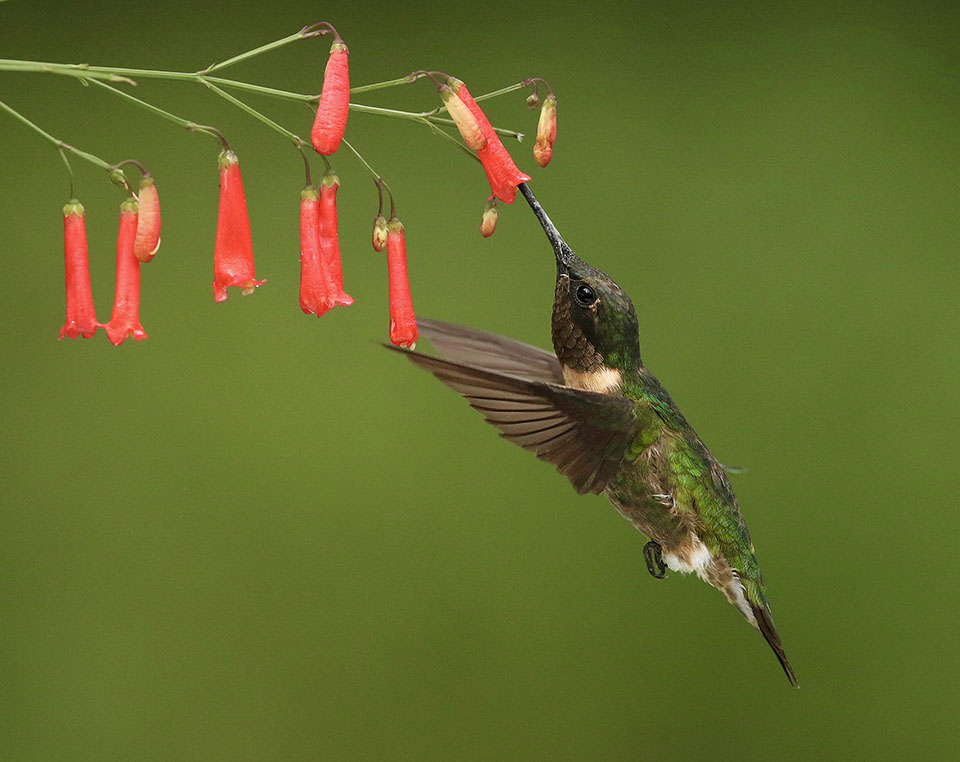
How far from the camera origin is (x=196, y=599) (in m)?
2.54

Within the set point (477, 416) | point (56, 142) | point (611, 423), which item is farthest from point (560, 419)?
point (477, 416)

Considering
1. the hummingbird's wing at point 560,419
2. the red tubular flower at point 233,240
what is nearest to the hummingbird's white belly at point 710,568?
the hummingbird's wing at point 560,419

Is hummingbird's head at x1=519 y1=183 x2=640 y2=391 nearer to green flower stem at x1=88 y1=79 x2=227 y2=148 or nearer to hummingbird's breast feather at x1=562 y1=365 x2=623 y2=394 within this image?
hummingbird's breast feather at x1=562 y1=365 x2=623 y2=394

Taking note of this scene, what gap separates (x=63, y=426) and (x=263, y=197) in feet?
2.41

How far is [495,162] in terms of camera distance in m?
1.04

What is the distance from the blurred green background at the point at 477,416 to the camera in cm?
251

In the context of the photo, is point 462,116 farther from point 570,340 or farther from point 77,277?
point 77,277

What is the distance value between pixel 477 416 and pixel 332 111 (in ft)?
5.99

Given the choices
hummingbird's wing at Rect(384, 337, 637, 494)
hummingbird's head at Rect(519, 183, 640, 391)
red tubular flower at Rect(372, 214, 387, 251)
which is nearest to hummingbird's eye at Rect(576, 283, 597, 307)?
hummingbird's head at Rect(519, 183, 640, 391)

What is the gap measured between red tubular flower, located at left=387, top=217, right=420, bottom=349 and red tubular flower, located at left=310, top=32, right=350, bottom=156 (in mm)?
186

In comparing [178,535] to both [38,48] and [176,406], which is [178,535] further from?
[38,48]

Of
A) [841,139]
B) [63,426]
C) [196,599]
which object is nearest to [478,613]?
[196,599]

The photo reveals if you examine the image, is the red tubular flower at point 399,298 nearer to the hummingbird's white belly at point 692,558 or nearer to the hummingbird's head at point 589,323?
the hummingbird's head at point 589,323

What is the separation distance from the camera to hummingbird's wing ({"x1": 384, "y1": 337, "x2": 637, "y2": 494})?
943 millimetres
